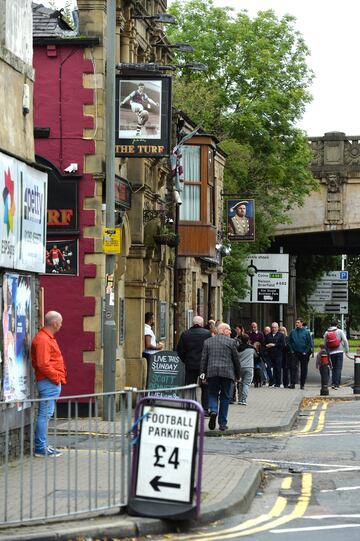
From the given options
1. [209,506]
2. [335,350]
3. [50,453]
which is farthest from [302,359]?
[50,453]

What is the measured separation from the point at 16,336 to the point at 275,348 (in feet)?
68.8

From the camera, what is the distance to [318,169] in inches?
2106

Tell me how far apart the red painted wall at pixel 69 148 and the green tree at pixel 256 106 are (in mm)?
23140

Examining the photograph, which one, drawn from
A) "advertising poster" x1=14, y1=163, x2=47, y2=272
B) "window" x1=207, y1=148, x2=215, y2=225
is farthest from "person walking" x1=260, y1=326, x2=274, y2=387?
"advertising poster" x1=14, y1=163, x2=47, y2=272

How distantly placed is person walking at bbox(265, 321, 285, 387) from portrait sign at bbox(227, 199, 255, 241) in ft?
23.4

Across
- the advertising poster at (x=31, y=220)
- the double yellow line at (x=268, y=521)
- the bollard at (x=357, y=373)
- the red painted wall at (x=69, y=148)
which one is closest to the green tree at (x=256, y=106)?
the bollard at (x=357, y=373)

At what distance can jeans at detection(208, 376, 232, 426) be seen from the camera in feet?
69.3

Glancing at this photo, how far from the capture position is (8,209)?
51.4 feet

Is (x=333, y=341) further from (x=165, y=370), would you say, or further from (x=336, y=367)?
(x=165, y=370)

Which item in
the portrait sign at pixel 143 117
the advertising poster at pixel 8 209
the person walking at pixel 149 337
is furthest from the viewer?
the person walking at pixel 149 337

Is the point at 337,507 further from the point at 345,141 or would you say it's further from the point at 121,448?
the point at 345,141

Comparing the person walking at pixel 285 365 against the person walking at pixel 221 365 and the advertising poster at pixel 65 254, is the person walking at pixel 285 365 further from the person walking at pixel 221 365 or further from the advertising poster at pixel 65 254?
the person walking at pixel 221 365

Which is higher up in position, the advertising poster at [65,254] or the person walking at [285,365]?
the advertising poster at [65,254]

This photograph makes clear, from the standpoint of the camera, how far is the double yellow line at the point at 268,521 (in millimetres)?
11359
